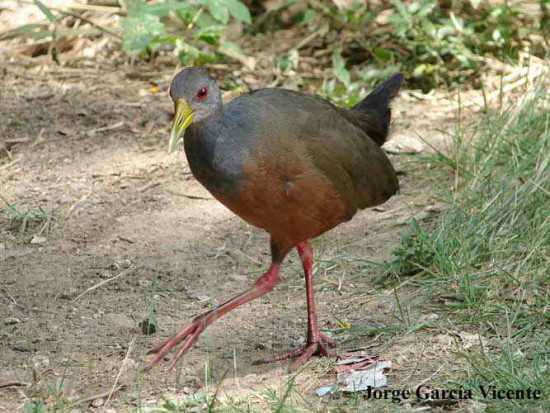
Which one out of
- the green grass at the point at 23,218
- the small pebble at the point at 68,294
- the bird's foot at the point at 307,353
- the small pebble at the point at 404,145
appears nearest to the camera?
the bird's foot at the point at 307,353

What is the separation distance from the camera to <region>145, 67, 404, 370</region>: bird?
4.23m

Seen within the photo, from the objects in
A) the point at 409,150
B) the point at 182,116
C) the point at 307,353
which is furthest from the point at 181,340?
the point at 409,150

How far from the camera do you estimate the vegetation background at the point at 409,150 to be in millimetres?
4008

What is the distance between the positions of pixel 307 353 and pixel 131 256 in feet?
5.20

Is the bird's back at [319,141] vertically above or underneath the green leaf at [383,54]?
above

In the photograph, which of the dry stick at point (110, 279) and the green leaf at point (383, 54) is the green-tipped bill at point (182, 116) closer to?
the dry stick at point (110, 279)

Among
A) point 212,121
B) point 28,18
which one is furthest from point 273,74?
point 212,121

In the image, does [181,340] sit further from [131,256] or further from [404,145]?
[404,145]

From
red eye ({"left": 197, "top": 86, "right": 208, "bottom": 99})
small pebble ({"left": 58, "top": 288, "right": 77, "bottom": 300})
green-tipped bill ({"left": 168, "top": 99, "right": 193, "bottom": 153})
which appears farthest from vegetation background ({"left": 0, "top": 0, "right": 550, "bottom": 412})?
red eye ({"left": 197, "top": 86, "right": 208, "bottom": 99})

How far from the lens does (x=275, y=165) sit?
170 inches

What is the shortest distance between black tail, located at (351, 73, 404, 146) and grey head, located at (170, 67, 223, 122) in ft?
4.26

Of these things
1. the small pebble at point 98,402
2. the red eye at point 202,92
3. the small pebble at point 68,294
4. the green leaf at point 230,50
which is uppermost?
the red eye at point 202,92

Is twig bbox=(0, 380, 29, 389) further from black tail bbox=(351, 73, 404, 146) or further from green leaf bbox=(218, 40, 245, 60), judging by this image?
green leaf bbox=(218, 40, 245, 60)

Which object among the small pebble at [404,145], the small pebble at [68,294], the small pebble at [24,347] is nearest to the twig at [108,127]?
the small pebble at [404,145]
